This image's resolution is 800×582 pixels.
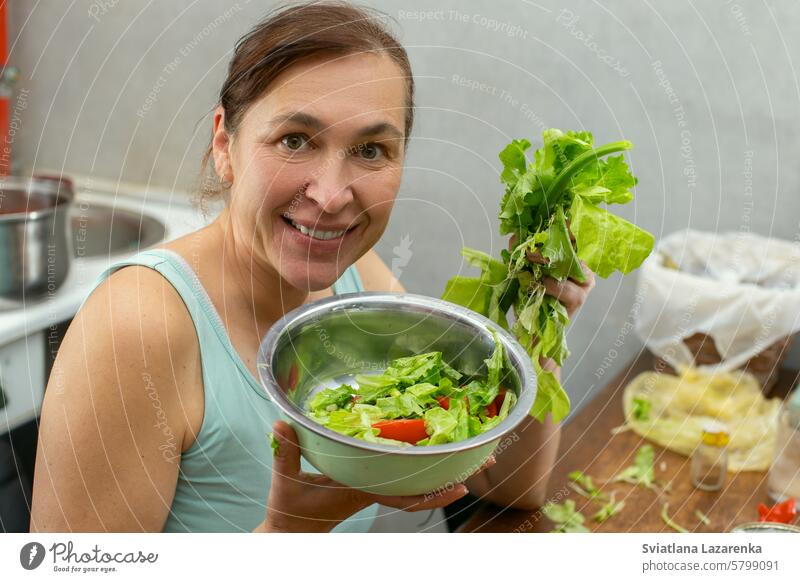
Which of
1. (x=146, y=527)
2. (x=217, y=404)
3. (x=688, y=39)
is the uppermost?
(x=688, y=39)

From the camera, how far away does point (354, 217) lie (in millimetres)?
612

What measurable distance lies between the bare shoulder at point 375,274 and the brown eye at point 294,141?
0.53 feet

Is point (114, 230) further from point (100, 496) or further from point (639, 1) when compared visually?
point (639, 1)

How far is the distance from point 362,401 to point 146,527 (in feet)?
0.77

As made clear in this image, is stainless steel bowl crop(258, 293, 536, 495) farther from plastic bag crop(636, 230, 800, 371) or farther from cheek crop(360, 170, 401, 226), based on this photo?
plastic bag crop(636, 230, 800, 371)

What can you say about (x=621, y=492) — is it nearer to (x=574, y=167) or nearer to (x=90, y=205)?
(x=574, y=167)

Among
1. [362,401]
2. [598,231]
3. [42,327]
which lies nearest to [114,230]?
[42,327]

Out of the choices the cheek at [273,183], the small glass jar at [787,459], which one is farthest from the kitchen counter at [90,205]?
the small glass jar at [787,459]

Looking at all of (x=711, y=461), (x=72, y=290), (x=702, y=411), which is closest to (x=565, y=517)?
(x=711, y=461)

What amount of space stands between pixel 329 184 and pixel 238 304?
5.9 inches

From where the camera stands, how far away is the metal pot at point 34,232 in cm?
72

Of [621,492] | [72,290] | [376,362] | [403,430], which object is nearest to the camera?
[403,430]

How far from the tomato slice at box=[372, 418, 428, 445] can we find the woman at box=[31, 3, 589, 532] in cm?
7

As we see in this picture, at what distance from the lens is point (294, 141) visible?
1.92ft
